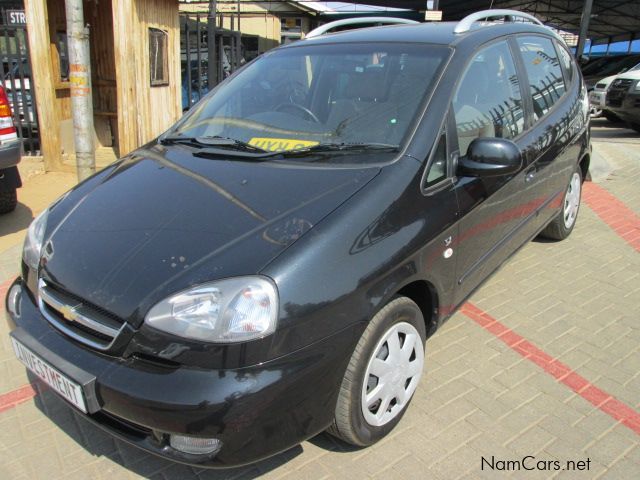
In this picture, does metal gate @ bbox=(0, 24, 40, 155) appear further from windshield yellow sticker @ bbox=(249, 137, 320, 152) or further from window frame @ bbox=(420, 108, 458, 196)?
window frame @ bbox=(420, 108, 458, 196)

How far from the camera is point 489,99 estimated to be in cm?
315

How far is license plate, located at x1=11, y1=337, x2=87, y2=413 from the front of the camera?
2006 millimetres

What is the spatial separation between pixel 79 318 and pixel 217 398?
674 millimetres

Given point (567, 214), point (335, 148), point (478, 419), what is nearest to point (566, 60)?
point (567, 214)

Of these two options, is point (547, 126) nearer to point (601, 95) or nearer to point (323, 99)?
point (323, 99)

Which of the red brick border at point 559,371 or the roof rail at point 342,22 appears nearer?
the red brick border at point 559,371

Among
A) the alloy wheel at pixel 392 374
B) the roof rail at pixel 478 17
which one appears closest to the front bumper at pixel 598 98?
the roof rail at pixel 478 17

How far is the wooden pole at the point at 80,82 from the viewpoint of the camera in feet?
14.7

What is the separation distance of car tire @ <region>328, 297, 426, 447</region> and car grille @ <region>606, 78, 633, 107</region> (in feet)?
Answer: 36.5

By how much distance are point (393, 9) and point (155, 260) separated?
27.7 metres

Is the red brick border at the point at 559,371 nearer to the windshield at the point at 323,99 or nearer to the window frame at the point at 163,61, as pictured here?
the windshield at the point at 323,99

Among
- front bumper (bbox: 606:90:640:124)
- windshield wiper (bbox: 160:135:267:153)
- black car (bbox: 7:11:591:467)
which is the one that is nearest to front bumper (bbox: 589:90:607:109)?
front bumper (bbox: 606:90:640:124)

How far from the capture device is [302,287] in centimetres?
196

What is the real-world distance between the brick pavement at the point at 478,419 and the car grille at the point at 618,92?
30.2 ft
